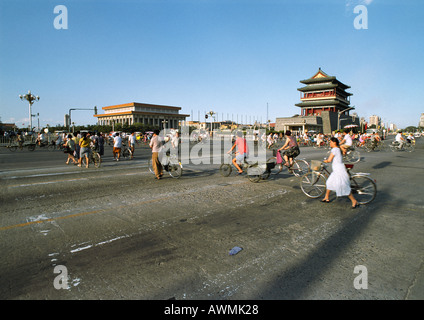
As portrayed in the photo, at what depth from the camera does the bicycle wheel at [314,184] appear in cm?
648

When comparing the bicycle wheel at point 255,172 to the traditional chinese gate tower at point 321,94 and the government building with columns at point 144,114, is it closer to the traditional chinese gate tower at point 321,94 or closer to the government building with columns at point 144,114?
the traditional chinese gate tower at point 321,94

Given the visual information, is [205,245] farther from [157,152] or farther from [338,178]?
[157,152]

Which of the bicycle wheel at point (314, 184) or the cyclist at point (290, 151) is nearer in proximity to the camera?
the bicycle wheel at point (314, 184)

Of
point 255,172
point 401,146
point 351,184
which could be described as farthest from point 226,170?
point 401,146

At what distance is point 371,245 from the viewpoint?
387cm

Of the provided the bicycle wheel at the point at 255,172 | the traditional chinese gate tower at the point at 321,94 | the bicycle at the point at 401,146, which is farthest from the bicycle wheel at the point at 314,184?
the traditional chinese gate tower at the point at 321,94

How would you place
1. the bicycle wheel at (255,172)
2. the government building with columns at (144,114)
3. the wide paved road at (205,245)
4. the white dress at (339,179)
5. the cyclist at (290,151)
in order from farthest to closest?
the government building with columns at (144,114), the cyclist at (290,151), the bicycle wheel at (255,172), the white dress at (339,179), the wide paved road at (205,245)

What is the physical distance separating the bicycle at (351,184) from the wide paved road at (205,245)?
0.31 metres

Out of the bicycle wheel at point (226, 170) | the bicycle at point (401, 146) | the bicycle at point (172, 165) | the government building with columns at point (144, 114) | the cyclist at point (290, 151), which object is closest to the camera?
the cyclist at point (290, 151)

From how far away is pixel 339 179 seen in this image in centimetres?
570

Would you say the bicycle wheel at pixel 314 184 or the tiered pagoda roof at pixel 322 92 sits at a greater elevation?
the tiered pagoda roof at pixel 322 92

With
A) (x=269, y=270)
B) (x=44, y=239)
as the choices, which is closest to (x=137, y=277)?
(x=269, y=270)

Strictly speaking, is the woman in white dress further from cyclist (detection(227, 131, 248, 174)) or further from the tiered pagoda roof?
the tiered pagoda roof

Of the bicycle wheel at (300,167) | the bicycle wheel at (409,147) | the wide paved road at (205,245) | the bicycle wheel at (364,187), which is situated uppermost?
the bicycle wheel at (409,147)
